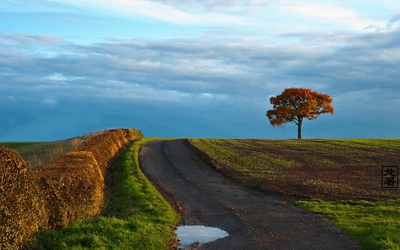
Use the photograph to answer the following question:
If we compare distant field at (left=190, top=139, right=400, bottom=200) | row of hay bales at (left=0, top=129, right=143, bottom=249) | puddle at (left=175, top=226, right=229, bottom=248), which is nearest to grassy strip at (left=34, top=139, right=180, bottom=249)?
puddle at (left=175, top=226, right=229, bottom=248)

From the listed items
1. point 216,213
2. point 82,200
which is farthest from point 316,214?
point 82,200

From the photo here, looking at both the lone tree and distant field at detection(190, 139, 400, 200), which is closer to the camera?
distant field at detection(190, 139, 400, 200)

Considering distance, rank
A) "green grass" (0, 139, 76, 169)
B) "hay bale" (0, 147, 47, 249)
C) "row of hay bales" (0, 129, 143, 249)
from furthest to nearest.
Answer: "green grass" (0, 139, 76, 169), "row of hay bales" (0, 129, 143, 249), "hay bale" (0, 147, 47, 249)

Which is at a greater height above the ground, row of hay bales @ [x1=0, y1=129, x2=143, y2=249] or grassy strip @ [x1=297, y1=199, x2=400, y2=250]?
row of hay bales @ [x1=0, y1=129, x2=143, y2=249]

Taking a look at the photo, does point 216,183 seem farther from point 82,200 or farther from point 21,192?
point 21,192

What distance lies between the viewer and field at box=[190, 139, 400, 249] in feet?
54.5

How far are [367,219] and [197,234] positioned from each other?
23.8 ft

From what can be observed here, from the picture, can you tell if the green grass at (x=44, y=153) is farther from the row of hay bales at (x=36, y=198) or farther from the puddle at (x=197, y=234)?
the puddle at (x=197, y=234)

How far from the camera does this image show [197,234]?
16.3 meters

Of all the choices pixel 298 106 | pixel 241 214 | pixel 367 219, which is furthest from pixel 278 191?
pixel 298 106

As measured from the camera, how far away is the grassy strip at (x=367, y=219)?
47.0 feet

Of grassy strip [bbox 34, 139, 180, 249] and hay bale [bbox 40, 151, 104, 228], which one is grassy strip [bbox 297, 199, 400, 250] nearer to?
grassy strip [bbox 34, 139, 180, 249]

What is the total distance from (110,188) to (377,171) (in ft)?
69.7

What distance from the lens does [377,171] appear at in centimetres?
3522
